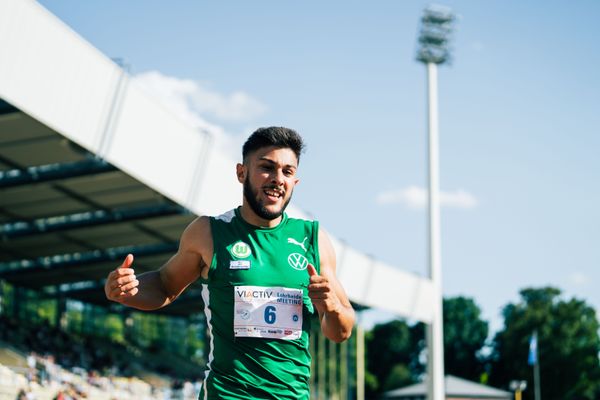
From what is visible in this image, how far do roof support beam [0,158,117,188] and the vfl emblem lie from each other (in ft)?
66.6

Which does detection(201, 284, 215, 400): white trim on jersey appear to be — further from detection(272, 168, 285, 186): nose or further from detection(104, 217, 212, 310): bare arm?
detection(272, 168, 285, 186): nose

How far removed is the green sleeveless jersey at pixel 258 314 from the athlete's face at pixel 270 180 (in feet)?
0.48

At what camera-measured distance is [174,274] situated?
4.42 meters

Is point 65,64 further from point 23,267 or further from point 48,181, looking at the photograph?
point 23,267

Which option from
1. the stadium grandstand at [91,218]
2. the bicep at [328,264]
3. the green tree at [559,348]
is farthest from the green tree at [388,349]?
the bicep at [328,264]

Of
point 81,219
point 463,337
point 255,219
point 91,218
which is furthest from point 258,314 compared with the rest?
point 463,337

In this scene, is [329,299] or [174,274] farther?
[174,274]

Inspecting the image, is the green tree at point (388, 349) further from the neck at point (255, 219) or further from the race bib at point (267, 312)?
the race bib at point (267, 312)

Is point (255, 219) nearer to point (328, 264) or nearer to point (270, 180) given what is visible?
point (270, 180)

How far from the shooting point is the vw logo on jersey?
13.6ft

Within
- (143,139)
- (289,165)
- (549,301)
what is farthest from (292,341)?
(549,301)

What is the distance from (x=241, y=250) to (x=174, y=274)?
45 cm

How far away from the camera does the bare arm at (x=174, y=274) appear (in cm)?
417

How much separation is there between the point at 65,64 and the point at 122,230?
1337 cm
